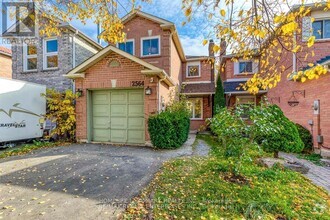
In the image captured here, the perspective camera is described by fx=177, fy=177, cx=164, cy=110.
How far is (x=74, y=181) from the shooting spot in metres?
4.15

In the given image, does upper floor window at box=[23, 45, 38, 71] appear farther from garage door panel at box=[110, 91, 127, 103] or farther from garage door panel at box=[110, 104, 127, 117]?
garage door panel at box=[110, 104, 127, 117]

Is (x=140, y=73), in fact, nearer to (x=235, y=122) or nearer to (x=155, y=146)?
(x=155, y=146)

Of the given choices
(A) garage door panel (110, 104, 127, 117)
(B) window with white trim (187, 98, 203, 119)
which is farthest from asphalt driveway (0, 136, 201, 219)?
(B) window with white trim (187, 98, 203, 119)

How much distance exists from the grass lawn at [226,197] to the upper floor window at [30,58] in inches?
440

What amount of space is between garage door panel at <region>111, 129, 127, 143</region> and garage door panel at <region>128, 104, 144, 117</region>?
36.7 inches

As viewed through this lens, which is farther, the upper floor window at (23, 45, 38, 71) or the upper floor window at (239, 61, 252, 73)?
the upper floor window at (239, 61, 252, 73)

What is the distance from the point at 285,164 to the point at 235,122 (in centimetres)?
271

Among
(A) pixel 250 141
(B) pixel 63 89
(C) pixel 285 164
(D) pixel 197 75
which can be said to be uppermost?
(D) pixel 197 75

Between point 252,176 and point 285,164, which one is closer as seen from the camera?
point 252,176

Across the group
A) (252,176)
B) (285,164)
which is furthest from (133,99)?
(285,164)

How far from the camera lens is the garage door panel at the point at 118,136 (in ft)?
27.6

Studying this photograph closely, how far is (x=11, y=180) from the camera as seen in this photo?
426 centimetres

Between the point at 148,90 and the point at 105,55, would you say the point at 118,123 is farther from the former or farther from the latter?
the point at 105,55

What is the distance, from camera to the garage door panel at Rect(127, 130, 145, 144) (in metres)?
8.20
